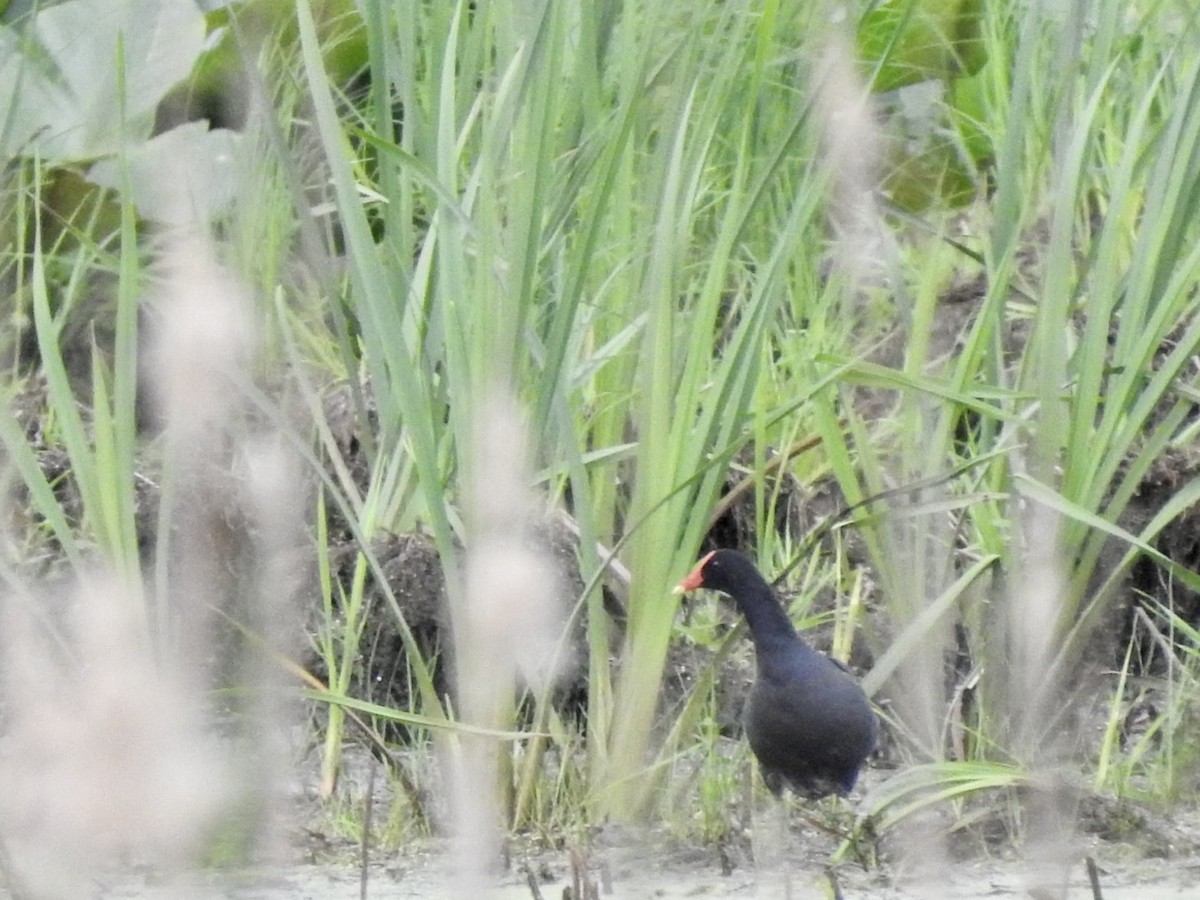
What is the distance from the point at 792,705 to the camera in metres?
2.38

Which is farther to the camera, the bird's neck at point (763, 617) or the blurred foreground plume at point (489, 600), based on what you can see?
the bird's neck at point (763, 617)

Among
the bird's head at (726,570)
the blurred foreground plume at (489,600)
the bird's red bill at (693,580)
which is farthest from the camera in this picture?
the bird's head at (726,570)

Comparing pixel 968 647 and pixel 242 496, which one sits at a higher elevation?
pixel 242 496

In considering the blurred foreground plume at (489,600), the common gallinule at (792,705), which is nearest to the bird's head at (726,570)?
the common gallinule at (792,705)

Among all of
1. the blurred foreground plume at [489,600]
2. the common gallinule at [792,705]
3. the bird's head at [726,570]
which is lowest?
the common gallinule at [792,705]

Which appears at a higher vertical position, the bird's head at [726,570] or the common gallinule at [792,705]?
the bird's head at [726,570]

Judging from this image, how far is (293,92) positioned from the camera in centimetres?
294

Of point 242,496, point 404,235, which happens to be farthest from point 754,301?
point 242,496

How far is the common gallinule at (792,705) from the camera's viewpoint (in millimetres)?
2359

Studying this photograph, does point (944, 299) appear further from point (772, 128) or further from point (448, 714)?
point (448, 714)

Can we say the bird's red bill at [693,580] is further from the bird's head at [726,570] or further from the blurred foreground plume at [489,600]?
the blurred foreground plume at [489,600]

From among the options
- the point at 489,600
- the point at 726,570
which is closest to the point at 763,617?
the point at 726,570

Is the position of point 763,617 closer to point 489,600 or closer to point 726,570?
point 726,570

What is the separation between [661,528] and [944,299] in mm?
1276
